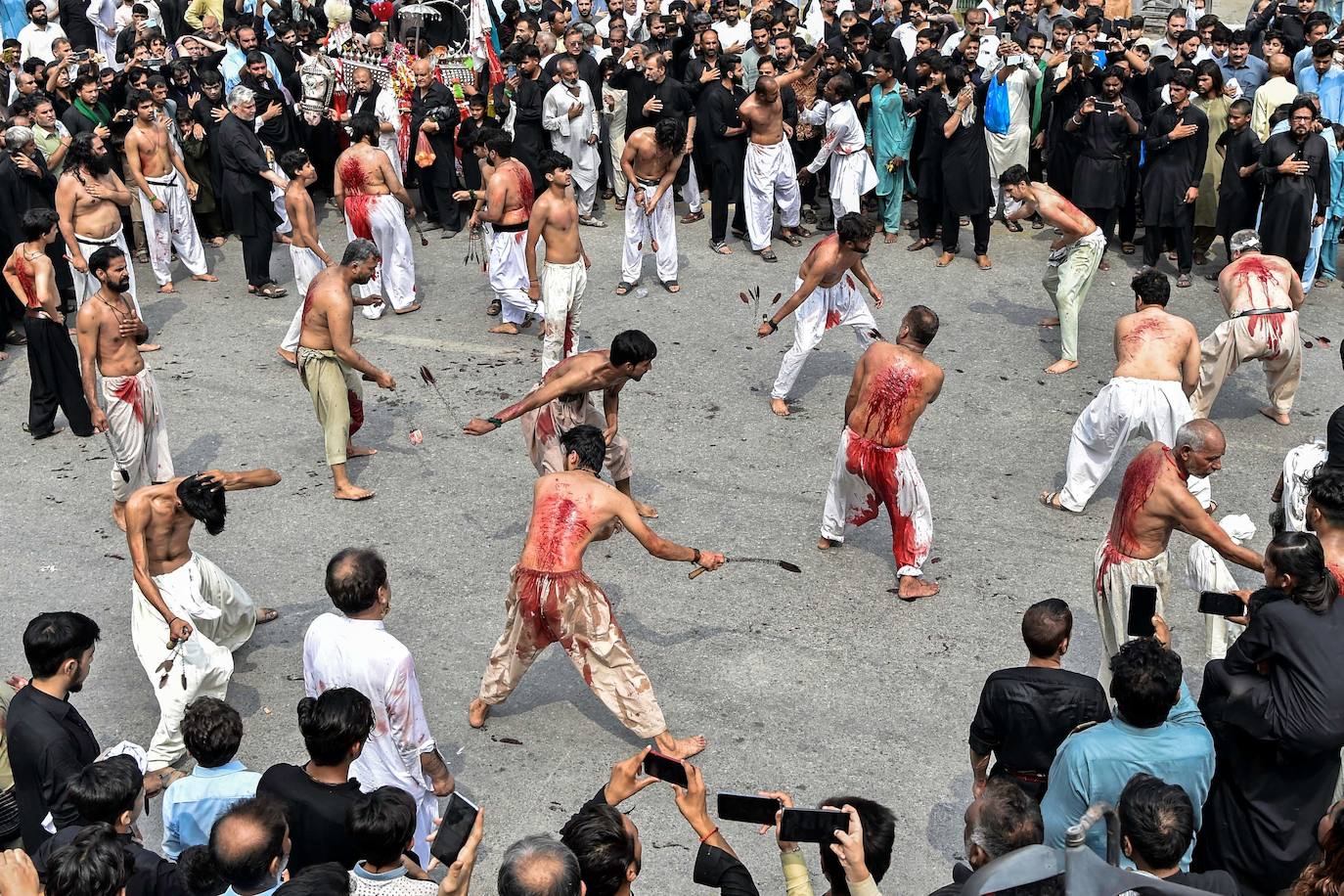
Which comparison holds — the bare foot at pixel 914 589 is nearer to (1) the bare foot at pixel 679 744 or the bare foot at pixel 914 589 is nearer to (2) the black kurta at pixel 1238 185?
(1) the bare foot at pixel 679 744

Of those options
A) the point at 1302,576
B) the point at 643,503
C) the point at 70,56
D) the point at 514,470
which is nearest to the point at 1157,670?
the point at 1302,576

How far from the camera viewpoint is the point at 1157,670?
14.9ft

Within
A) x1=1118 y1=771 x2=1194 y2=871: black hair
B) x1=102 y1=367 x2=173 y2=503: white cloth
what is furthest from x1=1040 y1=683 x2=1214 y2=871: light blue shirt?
x1=102 y1=367 x2=173 y2=503: white cloth

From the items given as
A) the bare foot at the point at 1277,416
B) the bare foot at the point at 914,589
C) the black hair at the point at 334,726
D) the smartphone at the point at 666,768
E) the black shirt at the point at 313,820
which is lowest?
the bare foot at the point at 914,589

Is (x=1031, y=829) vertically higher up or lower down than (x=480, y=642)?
higher up

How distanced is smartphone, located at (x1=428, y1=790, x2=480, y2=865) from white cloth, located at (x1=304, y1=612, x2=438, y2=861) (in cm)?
94

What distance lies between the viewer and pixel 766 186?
12.5 meters

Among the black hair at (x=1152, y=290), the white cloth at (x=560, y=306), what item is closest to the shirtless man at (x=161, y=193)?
the white cloth at (x=560, y=306)

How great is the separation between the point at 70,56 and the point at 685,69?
5842 mm

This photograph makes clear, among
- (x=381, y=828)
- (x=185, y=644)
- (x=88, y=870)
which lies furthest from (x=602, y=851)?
(x=185, y=644)

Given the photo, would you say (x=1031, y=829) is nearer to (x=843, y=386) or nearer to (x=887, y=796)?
(x=887, y=796)

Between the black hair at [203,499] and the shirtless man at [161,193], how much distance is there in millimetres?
6423

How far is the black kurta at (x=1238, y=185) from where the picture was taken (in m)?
11.5

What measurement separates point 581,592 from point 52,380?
5.19 metres
